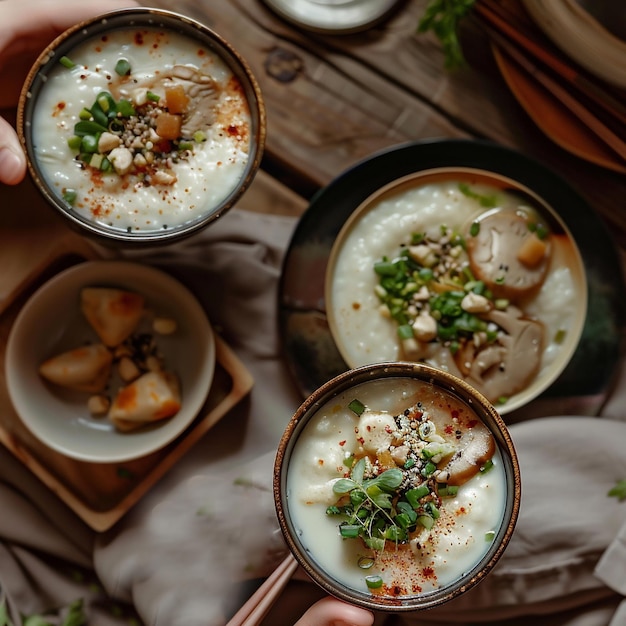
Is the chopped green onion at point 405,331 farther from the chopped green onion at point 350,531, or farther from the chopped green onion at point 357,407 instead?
the chopped green onion at point 350,531

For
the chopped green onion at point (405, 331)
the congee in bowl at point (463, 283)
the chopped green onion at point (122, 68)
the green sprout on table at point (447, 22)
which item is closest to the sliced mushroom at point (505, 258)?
the congee in bowl at point (463, 283)

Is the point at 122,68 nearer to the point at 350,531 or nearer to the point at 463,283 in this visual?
the point at 463,283

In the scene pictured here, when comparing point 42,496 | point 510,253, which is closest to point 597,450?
point 510,253

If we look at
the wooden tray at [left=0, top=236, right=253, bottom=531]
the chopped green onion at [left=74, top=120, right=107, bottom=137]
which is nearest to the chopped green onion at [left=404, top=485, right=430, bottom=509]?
the wooden tray at [left=0, top=236, right=253, bottom=531]

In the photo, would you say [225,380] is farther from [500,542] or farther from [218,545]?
[500,542]

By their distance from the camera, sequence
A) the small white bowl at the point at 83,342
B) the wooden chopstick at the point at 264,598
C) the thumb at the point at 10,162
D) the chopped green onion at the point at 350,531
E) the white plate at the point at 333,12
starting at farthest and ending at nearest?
the white plate at the point at 333,12 < the small white bowl at the point at 83,342 < the wooden chopstick at the point at 264,598 < the thumb at the point at 10,162 < the chopped green onion at the point at 350,531

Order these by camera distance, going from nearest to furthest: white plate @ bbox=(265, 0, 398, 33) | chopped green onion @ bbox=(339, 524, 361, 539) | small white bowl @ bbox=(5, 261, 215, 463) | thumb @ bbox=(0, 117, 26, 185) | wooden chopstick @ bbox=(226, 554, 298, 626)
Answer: chopped green onion @ bbox=(339, 524, 361, 539), thumb @ bbox=(0, 117, 26, 185), wooden chopstick @ bbox=(226, 554, 298, 626), small white bowl @ bbox=(5, 261, 215, 463), white plate @ bbox=(265, 0, 398, 33)

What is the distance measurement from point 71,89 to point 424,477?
1176 millimetres

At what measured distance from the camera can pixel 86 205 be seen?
1960 millimetres

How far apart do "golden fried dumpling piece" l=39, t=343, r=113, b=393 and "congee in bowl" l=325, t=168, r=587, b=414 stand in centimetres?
63

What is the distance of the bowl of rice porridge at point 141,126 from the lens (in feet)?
6.38

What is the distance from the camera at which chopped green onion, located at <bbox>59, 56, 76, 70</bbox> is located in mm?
1955

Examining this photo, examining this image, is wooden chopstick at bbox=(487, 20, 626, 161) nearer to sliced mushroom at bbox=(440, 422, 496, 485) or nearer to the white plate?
the white plate

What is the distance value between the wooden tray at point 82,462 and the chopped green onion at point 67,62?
0.51 m
